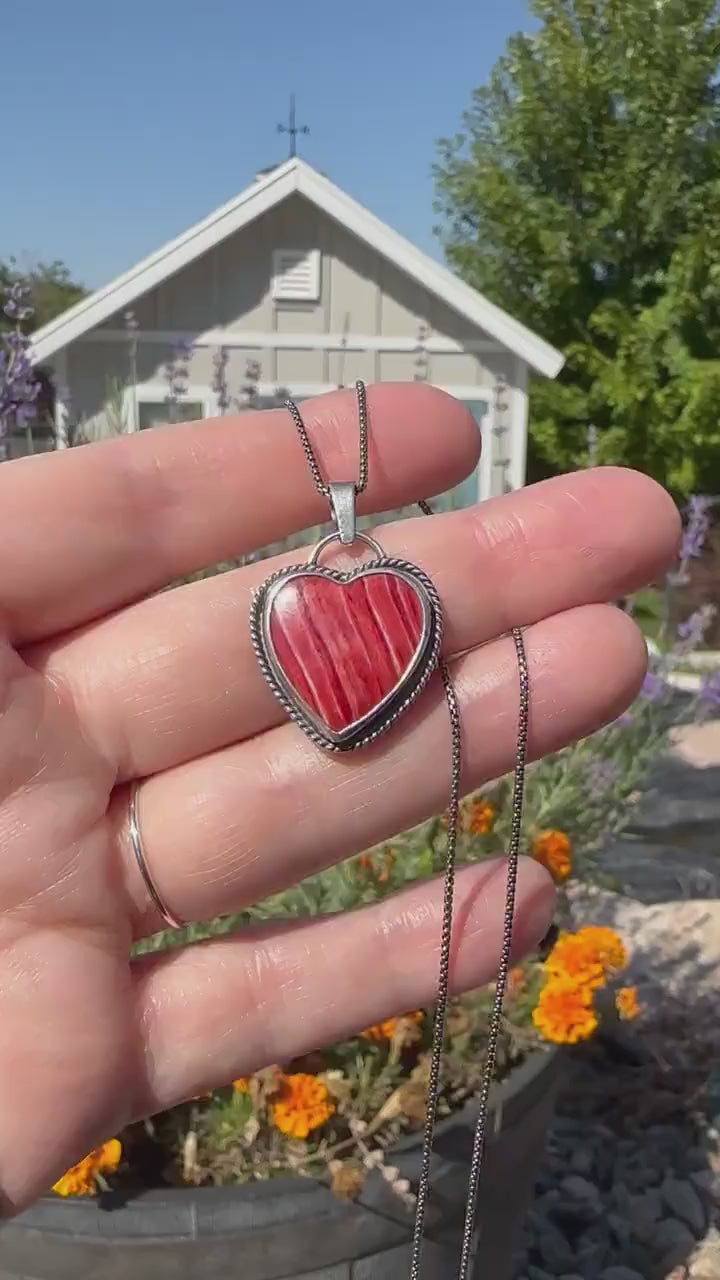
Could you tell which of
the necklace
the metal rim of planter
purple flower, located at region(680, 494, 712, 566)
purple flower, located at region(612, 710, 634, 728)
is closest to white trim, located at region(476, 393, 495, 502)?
purple flower, located at region(680, 494, 712, 566)

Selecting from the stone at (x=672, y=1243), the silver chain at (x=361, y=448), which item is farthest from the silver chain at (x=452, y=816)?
the stone at (x=672, y=1243)

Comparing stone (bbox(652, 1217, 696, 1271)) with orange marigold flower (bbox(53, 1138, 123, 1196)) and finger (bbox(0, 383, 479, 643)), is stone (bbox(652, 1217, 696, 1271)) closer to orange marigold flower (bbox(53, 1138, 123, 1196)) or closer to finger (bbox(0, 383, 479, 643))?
orange marigold flower (bbox(53, 1138, 123, 1196))

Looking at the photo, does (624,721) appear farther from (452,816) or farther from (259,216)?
(259,216)

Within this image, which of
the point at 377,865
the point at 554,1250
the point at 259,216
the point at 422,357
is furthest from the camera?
the point at 259,216

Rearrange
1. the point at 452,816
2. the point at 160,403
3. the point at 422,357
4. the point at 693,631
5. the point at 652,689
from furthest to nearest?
the point at 160,403 < the point at 422,357 < the point at 693,631 < the point at 652,689 < the point at 452,816

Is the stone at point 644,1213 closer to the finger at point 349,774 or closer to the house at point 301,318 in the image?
the finger at point 349,774

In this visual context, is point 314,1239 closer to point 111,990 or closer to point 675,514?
point 111,990

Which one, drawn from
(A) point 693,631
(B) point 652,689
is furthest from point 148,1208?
(A) point 693,631
